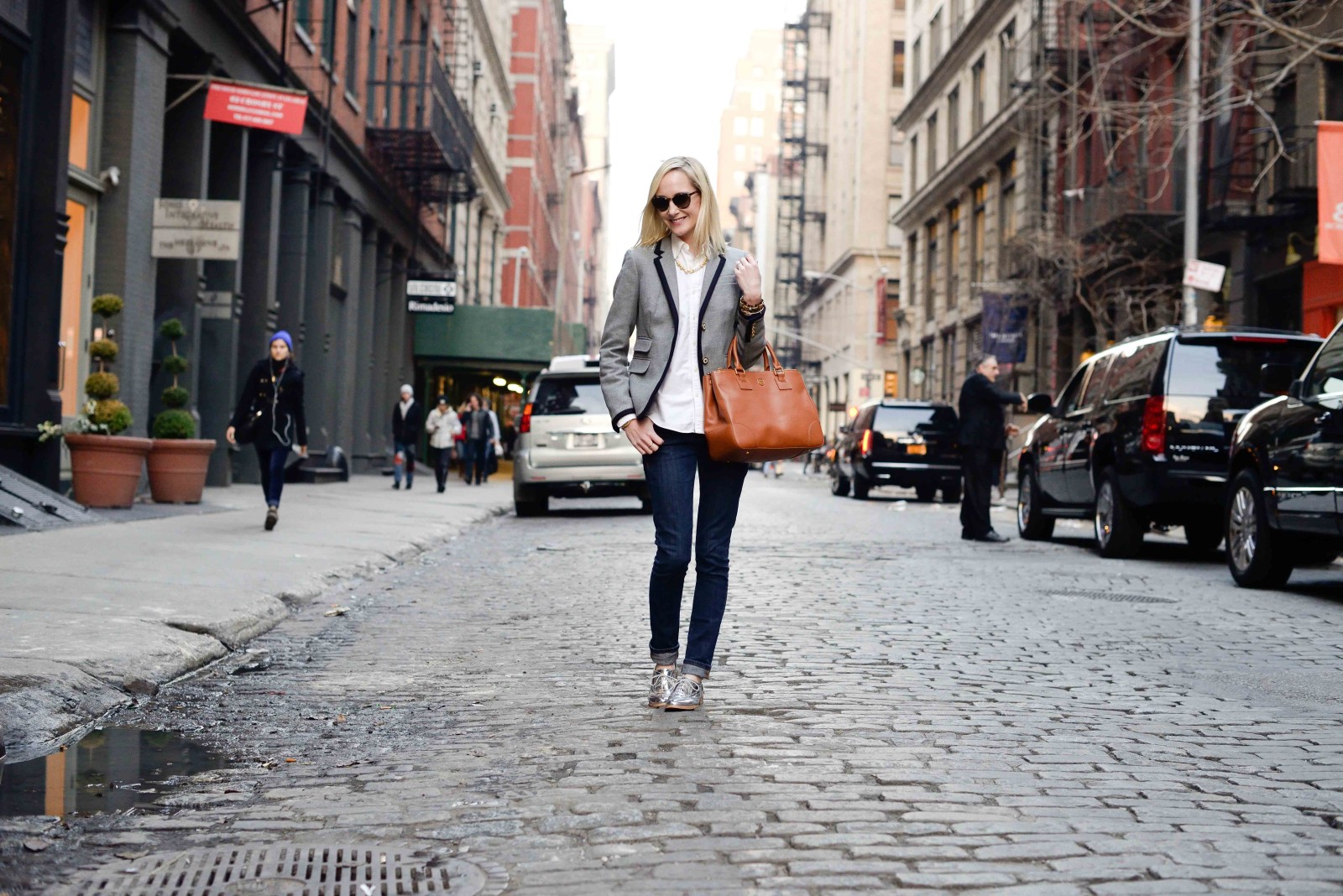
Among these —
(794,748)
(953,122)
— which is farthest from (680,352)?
(953,122)

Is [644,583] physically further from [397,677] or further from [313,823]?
[313,823]

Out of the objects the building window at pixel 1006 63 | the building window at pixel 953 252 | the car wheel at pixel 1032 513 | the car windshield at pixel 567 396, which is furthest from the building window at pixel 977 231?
the car wheel at pixel 1032 513

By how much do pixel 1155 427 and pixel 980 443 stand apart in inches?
118

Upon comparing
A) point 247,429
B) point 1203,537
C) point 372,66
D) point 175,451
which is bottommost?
point 1203,537

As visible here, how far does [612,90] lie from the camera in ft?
591

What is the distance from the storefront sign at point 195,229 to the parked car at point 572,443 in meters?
4.01

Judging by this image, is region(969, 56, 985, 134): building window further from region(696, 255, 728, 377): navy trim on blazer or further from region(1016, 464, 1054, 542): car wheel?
region(696, 255, 728, 377): navy trim on blazer

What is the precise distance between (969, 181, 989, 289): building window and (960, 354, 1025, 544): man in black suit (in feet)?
96.5

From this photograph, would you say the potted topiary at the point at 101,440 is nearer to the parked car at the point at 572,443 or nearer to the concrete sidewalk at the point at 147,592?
the concrete sidewalk at the point at 147,592

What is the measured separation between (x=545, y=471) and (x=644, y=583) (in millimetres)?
8068

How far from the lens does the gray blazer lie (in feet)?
17.5

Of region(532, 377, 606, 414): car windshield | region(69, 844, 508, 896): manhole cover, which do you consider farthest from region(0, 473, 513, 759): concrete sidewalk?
region(532, 377, 606, 414): car windshield

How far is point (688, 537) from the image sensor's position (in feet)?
17.7

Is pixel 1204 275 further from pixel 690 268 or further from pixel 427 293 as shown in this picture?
pixel 427 293
